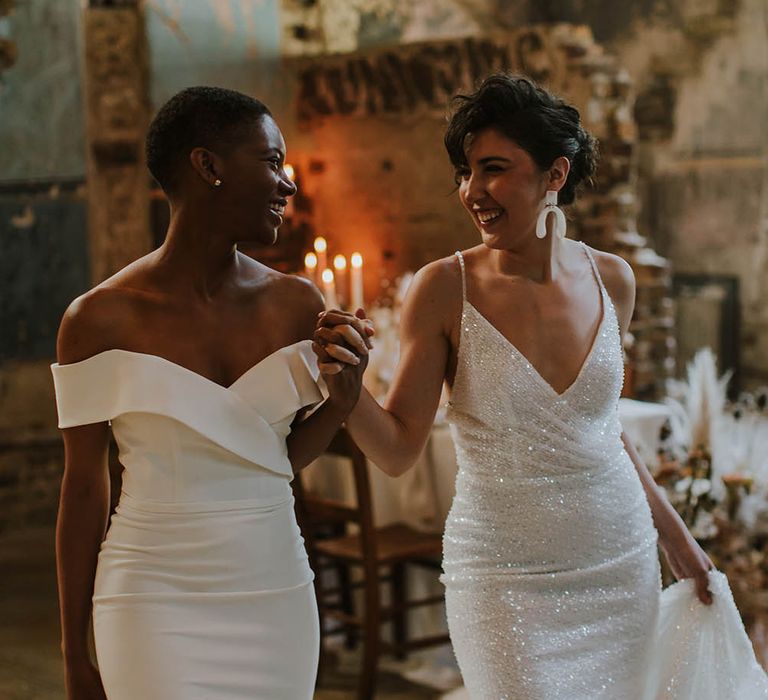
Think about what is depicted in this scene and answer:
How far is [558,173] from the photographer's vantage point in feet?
7.66

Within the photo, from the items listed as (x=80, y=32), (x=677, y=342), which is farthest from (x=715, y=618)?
(x=677, y=342)

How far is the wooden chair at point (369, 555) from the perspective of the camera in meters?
4.20

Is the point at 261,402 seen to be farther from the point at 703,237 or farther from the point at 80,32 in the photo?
the point at 703,237

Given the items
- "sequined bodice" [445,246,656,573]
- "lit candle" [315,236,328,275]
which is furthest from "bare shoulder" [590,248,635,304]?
"lit candle" [315,236,328,275]

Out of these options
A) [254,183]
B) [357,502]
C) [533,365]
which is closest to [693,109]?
[357,502]

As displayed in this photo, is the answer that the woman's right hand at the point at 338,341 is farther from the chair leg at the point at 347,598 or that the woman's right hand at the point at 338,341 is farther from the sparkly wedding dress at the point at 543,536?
the chair leg at the point at 347,598

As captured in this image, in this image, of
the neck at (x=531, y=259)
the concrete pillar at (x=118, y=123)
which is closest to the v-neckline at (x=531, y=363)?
the neck at (x=531, y=259)

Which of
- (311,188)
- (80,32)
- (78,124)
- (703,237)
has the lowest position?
(703,237)

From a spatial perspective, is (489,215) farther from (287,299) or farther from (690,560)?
(690,560)

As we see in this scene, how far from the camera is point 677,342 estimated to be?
32.6 feet

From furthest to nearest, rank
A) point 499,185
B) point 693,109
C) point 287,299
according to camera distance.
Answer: point 693,109, point 499,185, point 287,299

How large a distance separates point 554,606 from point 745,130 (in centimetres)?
817

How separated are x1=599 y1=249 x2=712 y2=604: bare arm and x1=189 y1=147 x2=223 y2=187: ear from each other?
1040 millimetres

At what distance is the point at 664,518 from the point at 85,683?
1283mm
